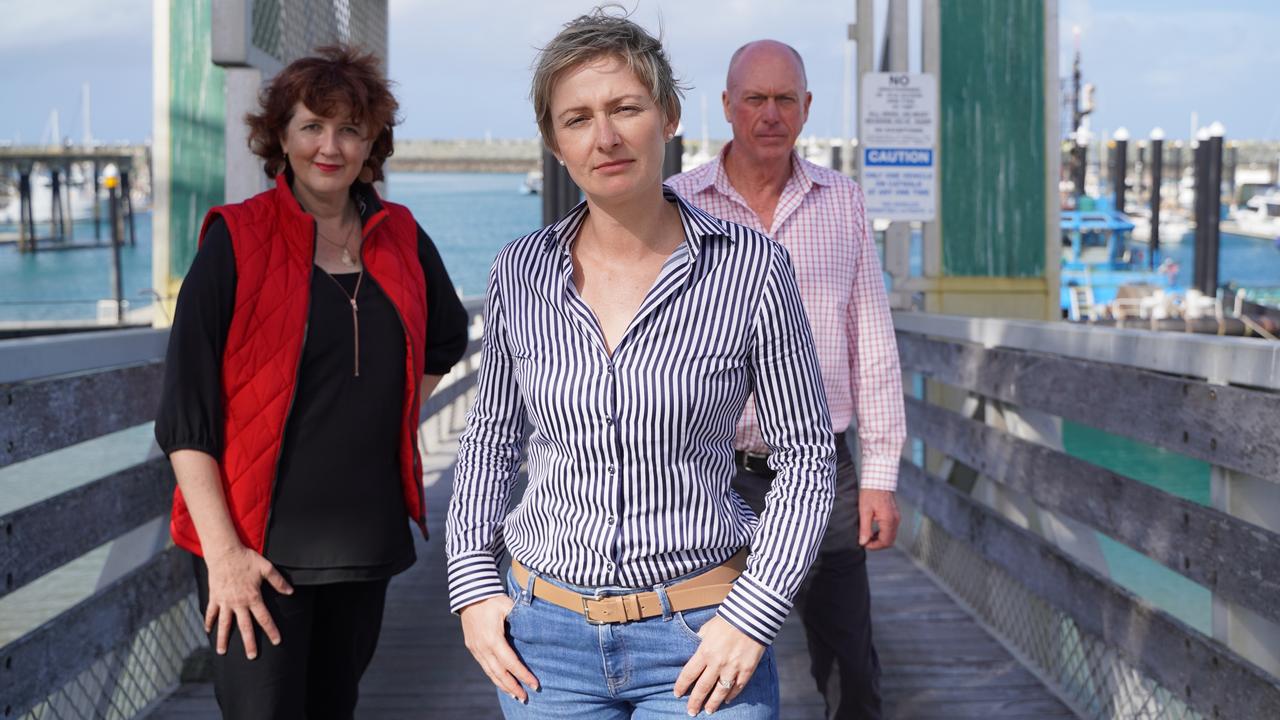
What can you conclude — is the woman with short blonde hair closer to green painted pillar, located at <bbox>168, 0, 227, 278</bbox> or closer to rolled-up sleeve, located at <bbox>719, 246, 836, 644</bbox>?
rolled-up sleeve, located at <bbox>719, 246, 836, 644</bbox>

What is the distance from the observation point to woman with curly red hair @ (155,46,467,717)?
2.79 m

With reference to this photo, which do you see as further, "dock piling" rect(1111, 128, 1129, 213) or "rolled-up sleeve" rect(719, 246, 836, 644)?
"dock piling" rect(1111, 128, 1129, 213)

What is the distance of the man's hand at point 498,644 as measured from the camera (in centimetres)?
202

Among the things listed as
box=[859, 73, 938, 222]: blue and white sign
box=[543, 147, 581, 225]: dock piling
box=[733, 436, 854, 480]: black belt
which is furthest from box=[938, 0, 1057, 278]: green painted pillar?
box=[733, 436, 854, 480]: black belt

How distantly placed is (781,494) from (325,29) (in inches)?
145

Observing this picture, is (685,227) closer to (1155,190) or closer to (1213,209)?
(1213,209)

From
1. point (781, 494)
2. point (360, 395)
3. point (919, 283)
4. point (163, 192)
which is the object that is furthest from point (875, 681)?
point (163, 192)

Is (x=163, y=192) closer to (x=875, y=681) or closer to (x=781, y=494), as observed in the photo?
(x=875, y=681)

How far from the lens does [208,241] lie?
9.41 ft

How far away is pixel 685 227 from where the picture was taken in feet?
6.84

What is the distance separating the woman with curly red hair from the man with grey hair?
0.98 metres

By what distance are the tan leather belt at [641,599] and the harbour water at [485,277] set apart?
510cm

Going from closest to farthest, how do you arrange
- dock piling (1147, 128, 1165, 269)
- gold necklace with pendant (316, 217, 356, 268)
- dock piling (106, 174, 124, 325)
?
gold necklace with pendant (316, 217, 356, 268) → dock piling (106, 174, 124, 325) → dock piling (1147, 128, 1165, 269)

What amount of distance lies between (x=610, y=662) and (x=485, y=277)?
75.6 m
